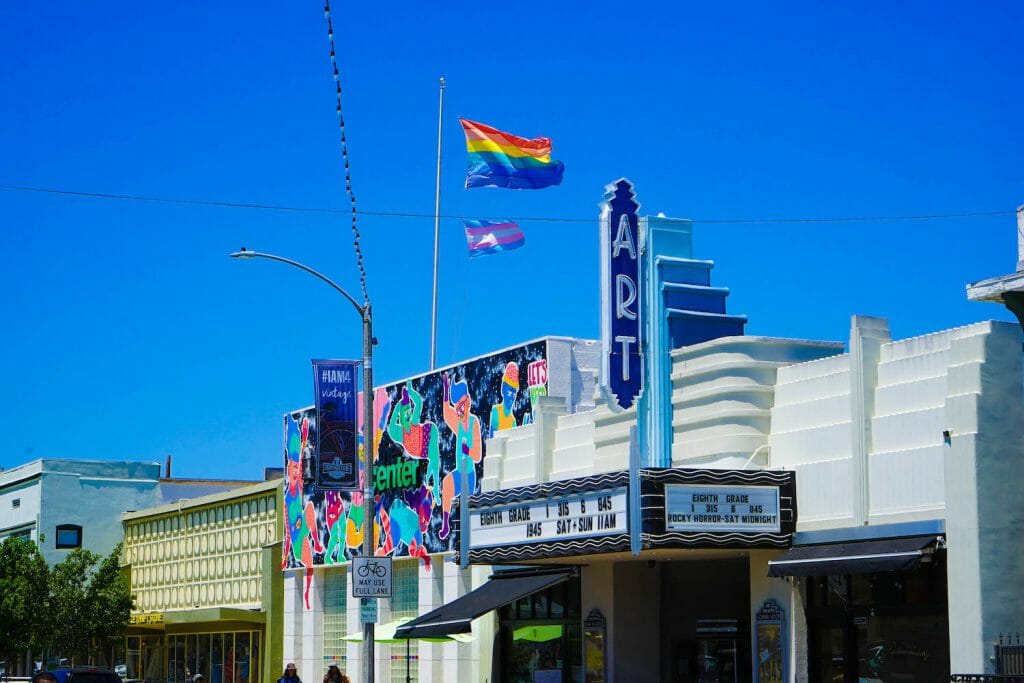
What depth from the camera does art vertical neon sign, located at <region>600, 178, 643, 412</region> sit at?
26.4m

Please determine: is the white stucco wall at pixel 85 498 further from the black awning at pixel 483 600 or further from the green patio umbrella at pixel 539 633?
the black awning at pixel 483 600

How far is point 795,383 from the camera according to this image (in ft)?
83.4

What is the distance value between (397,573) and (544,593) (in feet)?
25.4

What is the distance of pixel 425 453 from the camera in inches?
1494

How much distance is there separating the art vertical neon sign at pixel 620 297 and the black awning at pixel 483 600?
527 cm

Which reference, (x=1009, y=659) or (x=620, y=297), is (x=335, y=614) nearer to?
(x=620, y=297)

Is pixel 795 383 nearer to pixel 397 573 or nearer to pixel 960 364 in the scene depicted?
pixel 960 364

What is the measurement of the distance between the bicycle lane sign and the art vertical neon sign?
4906mm

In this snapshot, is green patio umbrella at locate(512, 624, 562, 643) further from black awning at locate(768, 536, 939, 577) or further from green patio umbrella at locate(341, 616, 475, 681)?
black awning at locate(768, 536, 939, 577)

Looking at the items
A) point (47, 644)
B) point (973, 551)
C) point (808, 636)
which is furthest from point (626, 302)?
point (47, 644)

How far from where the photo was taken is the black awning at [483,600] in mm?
30219

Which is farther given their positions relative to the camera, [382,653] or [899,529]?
[382,653]

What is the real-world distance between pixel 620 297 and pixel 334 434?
5398 mm

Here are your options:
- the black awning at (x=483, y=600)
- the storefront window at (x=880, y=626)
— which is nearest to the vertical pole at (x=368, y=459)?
the black awning at (x=483, y=600)
